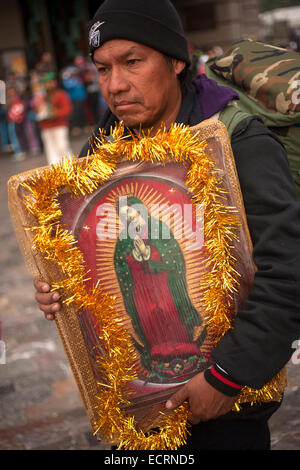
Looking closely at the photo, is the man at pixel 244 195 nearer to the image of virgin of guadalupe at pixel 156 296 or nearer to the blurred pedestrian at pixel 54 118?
the image of virgin of guadalupe at pixel 156 296

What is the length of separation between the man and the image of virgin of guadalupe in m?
0.08

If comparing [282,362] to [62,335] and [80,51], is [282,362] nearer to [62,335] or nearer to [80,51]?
[62,335]

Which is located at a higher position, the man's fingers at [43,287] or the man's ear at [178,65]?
the man's ear at [178,65]

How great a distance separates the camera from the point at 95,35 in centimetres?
153

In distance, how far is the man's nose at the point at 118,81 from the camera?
1.51 m

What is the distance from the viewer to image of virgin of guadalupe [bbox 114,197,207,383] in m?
1.44

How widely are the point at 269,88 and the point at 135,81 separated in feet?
1.32

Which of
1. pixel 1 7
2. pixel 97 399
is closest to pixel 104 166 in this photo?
pixel 97 399

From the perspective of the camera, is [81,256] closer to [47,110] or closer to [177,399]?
[177,399]

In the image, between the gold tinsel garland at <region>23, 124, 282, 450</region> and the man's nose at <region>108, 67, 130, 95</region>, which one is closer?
the gold tinsel garland at <region>23, 124, 282, 450</region>

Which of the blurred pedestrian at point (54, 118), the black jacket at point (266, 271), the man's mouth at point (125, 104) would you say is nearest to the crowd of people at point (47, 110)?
the blurred pedestrian at point (54, 118)

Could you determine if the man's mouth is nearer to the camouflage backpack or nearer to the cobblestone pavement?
the camouflage backpack

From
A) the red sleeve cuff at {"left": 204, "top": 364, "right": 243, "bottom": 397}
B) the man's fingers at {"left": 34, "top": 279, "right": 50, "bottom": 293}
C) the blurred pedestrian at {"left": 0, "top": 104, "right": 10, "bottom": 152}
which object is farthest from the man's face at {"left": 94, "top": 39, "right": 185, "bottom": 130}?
the blurred pedestrian at {"left": 0, "top": 104, "right": 10, "bottom": 152}

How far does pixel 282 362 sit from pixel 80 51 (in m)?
17.4
